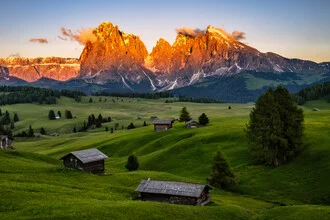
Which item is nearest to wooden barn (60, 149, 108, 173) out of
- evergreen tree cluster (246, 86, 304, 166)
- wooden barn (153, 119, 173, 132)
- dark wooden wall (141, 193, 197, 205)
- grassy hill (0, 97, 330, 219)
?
grassy hill (0, 97, 330, 219)

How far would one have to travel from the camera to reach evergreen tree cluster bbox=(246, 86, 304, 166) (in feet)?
272

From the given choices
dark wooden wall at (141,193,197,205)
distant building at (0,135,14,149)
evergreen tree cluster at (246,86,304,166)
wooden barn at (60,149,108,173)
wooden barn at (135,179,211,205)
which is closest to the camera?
wooden barn at (135,179,211,205)

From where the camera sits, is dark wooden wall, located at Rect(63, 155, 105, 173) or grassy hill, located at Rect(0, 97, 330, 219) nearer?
grassy hill, located at Rect(0, 97, 330, 219)

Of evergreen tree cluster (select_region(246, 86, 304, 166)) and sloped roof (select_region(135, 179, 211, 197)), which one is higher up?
evergreen tree cluster (select_region(246, 86, 304, 166))

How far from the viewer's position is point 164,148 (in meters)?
113

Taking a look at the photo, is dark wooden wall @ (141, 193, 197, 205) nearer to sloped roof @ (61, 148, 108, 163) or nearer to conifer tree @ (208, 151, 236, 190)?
conifer tree @ (208, 151, 236, 190)

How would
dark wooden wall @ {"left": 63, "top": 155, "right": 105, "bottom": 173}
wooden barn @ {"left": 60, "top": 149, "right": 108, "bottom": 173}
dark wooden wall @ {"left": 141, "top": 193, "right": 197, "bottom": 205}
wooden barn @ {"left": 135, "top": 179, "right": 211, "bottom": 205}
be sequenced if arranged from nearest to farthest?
wooden barn @ {"left": 135, "top": 179, "right": 211, "bottom": 205}
dark wooden wall @ {"left": 141, "top": 193, "right": 197, "bottom": 205}
wooden barn @ {"left": 60, "top": 149, "right": 108, "bottom": 173}
dark wooden wall @ {"left": 63, "top": 155, "right": 105, "bottom": 173}

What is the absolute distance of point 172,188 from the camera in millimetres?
59125

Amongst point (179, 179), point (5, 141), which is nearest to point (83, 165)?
point (179, 179)

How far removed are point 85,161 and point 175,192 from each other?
2753cm

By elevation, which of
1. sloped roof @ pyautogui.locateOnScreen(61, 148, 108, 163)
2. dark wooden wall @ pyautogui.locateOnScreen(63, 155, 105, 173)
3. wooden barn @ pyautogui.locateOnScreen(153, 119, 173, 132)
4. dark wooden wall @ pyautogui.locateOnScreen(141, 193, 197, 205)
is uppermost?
wooden barn @ pyautogui.locateOnScreen(153, 119, 173, 132)

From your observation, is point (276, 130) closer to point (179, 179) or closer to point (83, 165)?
point (179, 179)

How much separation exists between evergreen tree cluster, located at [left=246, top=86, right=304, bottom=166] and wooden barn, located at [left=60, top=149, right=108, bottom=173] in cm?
3481

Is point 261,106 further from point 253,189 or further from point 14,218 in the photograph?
point 14,218
